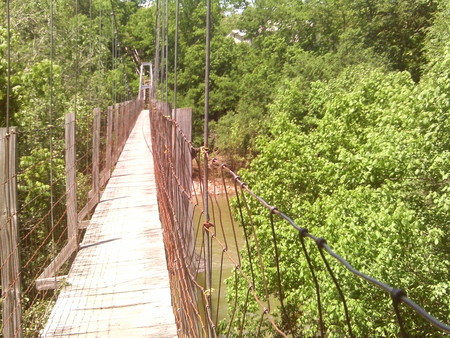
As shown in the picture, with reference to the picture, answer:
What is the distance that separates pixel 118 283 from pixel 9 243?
76 cm

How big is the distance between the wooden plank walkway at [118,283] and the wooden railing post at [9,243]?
0.46 feet

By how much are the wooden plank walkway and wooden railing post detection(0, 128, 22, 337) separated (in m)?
0.14

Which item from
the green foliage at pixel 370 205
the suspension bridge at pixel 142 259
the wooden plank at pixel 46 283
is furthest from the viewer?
the green foliage at pixel 370 205

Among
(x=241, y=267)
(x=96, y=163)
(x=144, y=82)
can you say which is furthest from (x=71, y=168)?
(x=144, y=82)

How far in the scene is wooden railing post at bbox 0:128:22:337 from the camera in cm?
230

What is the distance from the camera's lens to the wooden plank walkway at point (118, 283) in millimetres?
2461

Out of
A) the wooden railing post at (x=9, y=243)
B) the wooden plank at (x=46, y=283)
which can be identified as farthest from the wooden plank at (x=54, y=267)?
the wooden railing post at (x=9, y=243)

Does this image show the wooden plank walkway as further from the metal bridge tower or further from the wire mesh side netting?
the metal bridge tower

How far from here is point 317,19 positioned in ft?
85.0

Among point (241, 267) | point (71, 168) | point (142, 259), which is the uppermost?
point (71, 168)

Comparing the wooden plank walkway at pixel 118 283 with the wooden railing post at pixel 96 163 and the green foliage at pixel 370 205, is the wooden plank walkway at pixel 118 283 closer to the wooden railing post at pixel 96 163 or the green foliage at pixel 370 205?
the wooden railing post at pixel 96 163

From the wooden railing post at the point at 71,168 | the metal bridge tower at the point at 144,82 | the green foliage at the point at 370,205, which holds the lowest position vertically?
the green foliage at the point at 370,205

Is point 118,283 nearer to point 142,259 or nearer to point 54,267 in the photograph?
point 142,259

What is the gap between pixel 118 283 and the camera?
2996mm
